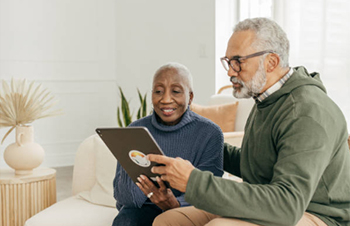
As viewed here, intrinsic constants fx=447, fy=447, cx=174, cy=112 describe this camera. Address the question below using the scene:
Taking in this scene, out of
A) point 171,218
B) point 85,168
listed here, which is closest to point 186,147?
point 171,218

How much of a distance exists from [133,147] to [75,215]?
0.90m

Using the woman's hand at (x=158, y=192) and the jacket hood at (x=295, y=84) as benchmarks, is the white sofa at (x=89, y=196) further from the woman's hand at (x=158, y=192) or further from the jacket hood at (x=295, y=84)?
the jacket hood at (x=295, y=84)

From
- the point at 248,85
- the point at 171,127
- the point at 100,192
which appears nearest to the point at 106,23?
the point at 100,192

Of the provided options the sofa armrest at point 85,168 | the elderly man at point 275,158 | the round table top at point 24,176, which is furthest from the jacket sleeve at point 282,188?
the round table top at point 24,176

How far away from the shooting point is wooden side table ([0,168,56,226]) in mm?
2512

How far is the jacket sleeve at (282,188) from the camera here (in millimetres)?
1223

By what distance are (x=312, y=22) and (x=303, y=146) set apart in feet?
8.41

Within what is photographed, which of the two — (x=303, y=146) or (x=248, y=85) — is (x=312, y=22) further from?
(x=303, y=146)

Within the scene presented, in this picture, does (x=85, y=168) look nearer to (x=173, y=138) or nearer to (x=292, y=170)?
(x=173, y=138)

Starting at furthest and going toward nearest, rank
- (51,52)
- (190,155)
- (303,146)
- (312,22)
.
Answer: (51,52) < (312,22) < (190,155) < (303,146)

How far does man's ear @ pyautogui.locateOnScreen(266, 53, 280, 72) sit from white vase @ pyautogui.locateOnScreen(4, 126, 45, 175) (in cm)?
163

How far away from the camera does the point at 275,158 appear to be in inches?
55.8

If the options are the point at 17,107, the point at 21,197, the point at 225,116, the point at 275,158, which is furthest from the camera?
the point at 225,116

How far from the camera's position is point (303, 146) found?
1248mm
